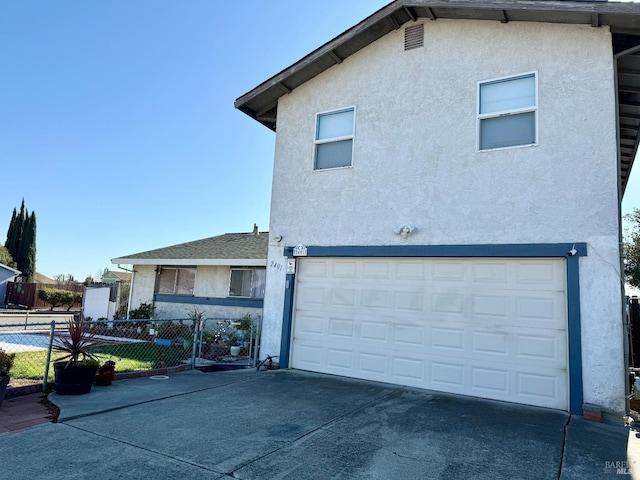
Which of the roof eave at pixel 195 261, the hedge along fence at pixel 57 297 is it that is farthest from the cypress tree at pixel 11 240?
the roof eave at pixel 195 261

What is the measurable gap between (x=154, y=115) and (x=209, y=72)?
13.3 feet

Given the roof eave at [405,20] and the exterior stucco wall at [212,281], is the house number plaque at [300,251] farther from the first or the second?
the exterior stucco wall at [212,281]

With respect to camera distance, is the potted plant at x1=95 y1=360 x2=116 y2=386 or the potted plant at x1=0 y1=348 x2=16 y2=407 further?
the potted plant at x1=95 y1=360 x2=116 y2=386

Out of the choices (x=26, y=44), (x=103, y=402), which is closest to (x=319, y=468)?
(x=103, y=402)

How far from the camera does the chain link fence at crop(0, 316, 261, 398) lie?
8090mm

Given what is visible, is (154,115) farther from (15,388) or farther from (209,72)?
(15,388)

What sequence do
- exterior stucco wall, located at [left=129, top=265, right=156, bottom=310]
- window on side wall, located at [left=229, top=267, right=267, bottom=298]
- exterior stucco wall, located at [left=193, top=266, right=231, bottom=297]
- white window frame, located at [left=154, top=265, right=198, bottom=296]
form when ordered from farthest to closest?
exterior stucco wall, located at [left=129, top=265, right=156, bottom=310] < white window frame, located at [left=154, top=265, right=198, bottom=296] < exterior stucco wall, located at [left=193, top=266, right=231, bottom=297] < window on side wall, located at [left=229, top=267, right=267, bottom=298]

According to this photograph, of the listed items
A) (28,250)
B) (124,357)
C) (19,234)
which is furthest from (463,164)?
(19,234)

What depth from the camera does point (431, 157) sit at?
780cm

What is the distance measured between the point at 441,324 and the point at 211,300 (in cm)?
962

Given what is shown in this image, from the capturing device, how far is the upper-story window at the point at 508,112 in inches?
280

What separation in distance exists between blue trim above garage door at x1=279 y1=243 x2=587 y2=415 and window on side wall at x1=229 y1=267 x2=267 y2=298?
5.67 m

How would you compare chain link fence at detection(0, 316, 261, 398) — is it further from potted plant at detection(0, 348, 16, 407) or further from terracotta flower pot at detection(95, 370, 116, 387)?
potted plant at detection(0, 348, 16, 407)

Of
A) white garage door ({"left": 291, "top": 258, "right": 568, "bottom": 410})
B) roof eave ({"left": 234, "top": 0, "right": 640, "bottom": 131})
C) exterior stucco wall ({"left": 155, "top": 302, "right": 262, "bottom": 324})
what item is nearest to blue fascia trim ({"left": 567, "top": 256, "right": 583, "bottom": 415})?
white garage door ({"left": 291, "top": 258, "right": 568, "bottom": 410})
